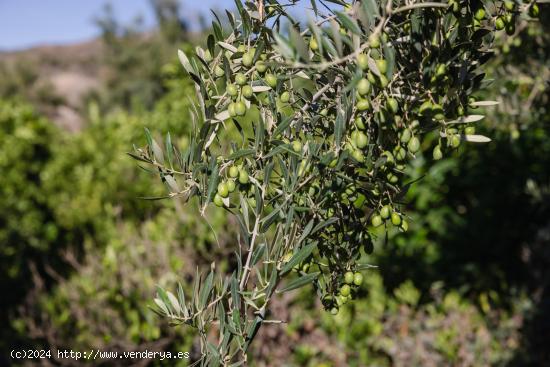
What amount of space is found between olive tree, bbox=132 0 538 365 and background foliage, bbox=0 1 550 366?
1.30m

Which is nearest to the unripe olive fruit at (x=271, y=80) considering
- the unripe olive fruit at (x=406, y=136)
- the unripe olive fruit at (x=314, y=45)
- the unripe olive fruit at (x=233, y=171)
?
the unripe olive fruit at (x=314, y=45)

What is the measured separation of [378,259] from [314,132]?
148 inches

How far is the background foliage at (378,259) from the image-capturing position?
352 centimetres

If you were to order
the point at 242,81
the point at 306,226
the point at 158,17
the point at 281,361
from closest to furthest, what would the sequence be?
1. the point at 242,81
2. the point at 306,226
3. the point at 281,361
4. the point at 158,17

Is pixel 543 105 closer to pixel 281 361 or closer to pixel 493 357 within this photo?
pixel 493 357

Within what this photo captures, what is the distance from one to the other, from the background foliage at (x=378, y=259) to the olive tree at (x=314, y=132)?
1.30m

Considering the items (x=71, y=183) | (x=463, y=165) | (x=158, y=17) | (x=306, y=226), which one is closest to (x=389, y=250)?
(x=463, y=165)

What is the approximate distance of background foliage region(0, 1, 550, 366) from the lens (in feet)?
11.5

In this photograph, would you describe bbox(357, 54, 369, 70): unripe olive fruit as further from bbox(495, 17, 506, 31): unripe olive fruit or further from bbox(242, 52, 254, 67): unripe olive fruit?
bbox(495, 17, 506, 31): unripe olive fruit

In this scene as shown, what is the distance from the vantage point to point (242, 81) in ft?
3.84

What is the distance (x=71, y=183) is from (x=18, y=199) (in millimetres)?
753

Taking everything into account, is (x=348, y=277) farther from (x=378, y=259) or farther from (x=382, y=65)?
(x=378, y=259)

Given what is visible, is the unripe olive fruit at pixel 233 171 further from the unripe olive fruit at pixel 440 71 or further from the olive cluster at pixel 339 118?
the unripe olive fruit at pixel 440 71

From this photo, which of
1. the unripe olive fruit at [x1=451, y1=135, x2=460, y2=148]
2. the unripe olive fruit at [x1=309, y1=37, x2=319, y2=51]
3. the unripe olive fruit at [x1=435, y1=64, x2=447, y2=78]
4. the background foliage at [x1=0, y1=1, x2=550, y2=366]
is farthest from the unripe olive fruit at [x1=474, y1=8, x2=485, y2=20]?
the background foliage at [x1=0, y1=1, x2=550, y2=366]
